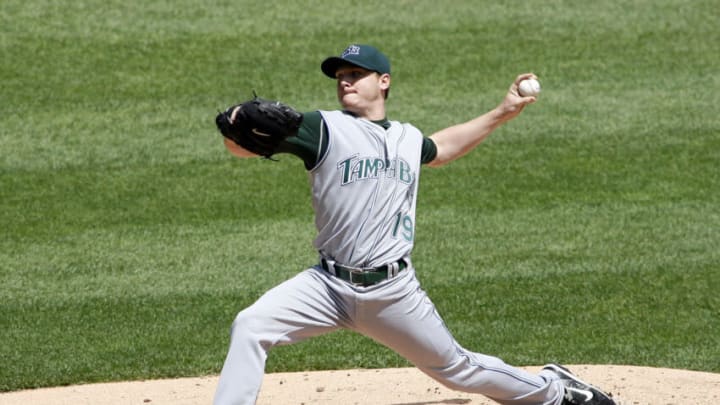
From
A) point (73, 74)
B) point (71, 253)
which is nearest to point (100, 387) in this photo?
point (71, 253)

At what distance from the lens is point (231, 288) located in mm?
8289

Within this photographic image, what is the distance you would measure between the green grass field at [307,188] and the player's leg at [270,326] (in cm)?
210

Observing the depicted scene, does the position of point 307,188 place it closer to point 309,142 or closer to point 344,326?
point 344,326

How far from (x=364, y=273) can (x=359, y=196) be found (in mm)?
324

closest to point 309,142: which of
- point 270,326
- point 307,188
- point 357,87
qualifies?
point 357,87

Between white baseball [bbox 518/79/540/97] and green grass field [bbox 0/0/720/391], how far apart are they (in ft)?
7.01

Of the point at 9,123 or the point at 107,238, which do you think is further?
the point at 9,123

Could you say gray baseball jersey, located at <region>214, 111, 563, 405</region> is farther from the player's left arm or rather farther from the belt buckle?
the player's left arm

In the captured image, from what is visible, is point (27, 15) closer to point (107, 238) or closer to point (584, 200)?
point (107, 238)

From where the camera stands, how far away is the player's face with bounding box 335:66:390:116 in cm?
517

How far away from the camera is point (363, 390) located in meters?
6.38

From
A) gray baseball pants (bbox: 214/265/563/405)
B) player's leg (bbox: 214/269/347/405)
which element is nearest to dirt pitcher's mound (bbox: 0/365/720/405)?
gray baseball pants (bbox: 214/265/563/405)

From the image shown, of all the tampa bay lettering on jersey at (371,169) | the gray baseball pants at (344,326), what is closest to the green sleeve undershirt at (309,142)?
the tampa bay lettering on jersey at (371,169)

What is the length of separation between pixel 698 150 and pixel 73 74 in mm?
6200
